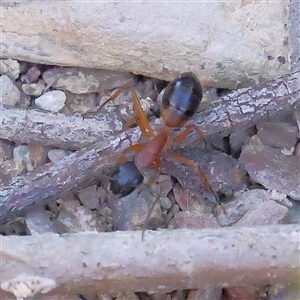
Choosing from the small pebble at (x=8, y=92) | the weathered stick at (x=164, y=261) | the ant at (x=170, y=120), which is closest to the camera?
the weathered stick at (x=164, y=261)

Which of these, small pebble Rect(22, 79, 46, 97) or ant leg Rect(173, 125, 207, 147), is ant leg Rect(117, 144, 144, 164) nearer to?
ant leg Rect(173, 125, 207, 147)

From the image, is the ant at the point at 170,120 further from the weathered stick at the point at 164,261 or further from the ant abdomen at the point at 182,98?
the weathered stick at the point at 164,261

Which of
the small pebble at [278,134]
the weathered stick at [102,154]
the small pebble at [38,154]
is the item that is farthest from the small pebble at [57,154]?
the small pebble at [278,134]

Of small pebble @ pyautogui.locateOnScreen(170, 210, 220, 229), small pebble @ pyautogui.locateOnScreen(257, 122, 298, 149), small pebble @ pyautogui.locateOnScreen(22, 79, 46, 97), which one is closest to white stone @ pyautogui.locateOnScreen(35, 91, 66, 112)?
small pebble @ pyautogui.locateOnScreen(22, 79, 46, 97)

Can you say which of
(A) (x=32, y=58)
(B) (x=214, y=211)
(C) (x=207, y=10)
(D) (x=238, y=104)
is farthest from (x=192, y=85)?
(A) (x=32, y=58)

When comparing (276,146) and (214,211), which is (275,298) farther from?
(276,146)

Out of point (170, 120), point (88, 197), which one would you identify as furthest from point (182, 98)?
point (88, 197)
